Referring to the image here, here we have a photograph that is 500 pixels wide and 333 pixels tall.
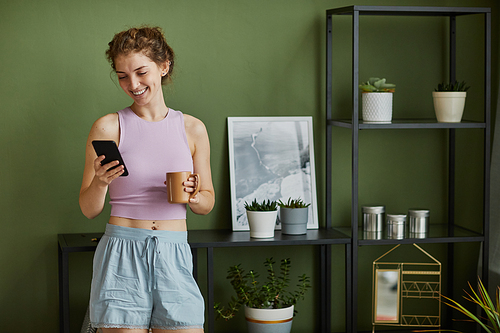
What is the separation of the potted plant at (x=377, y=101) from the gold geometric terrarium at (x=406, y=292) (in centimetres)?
68

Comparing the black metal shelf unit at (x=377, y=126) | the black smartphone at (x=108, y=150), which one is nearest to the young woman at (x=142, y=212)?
the black smartphone at (x=108, y=150)

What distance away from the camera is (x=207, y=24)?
2715 mm

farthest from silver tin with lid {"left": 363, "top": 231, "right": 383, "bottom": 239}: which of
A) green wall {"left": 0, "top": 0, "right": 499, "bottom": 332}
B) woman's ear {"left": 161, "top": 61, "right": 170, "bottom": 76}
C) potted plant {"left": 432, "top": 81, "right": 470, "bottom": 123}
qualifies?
woman's ear {"left": 161, "top": 61, "right": 170, "bottom": 76}

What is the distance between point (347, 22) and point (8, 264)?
2.05m

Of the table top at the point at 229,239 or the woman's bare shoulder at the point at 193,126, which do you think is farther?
the table top at the point at 229,239

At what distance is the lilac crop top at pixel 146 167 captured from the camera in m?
1.96

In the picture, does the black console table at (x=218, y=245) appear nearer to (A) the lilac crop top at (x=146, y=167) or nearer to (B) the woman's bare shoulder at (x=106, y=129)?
(A) the lilac crop top at (x=146, y=167)

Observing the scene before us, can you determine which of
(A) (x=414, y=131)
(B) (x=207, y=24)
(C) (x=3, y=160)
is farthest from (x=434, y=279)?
(C) (x=3, y=160)

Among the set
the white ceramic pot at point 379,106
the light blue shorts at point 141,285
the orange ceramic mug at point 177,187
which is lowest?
the light blue shorts at point 141,285

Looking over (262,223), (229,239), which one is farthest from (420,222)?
(229,239)

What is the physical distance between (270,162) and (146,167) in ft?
3.14

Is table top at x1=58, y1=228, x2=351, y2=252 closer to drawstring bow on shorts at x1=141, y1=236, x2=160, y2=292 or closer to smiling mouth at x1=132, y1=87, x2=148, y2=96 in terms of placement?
drawstring bow on shorts at x1=141, y1=236, x2=160, y2=292

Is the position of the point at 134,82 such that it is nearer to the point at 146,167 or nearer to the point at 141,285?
the point at 146,167

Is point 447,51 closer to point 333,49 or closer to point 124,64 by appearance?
point 333,49
